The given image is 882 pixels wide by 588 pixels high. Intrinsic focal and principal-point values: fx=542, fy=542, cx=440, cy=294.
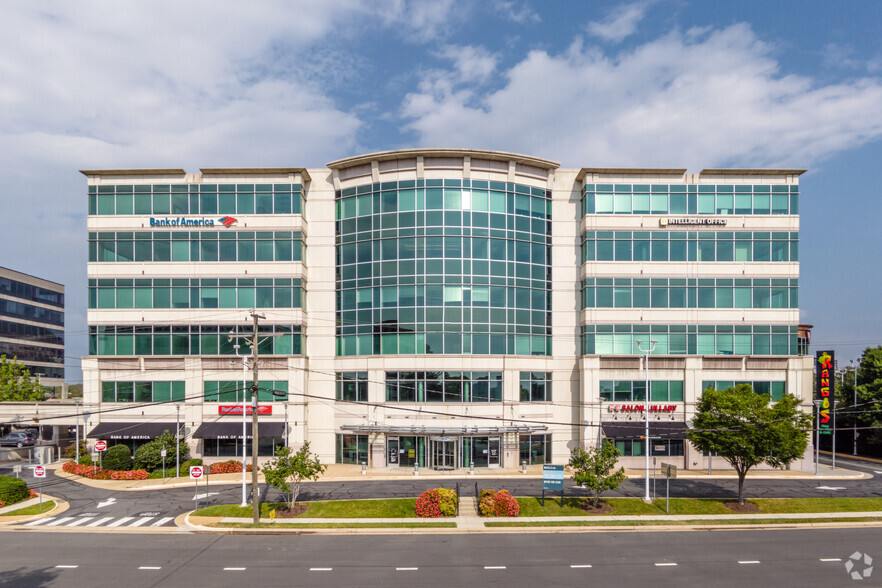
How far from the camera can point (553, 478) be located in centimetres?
3200

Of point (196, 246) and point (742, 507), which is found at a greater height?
point (196, 246)

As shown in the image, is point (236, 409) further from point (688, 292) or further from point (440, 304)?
point (688, 292)

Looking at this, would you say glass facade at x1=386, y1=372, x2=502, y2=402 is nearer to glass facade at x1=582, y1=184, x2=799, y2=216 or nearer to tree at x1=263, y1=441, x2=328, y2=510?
tree at x1=263, y1=441, x2=328, y2=510

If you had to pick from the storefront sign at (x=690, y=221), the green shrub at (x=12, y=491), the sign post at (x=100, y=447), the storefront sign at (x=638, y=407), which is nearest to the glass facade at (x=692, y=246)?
the storefront sign at (x=690, y=221)

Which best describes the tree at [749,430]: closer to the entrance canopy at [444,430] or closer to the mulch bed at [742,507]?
the mulch bed at [742,507]

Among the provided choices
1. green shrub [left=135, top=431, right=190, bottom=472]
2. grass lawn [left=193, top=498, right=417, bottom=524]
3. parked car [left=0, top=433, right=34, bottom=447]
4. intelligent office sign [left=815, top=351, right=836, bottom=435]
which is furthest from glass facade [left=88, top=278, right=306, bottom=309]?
intelligent office sign [left=815, top=351, right=836, bottom=435]

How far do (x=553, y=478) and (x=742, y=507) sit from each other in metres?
11.1

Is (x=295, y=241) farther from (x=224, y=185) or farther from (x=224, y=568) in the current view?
(x=224, y=568)

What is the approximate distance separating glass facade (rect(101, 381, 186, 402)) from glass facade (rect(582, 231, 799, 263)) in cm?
3645

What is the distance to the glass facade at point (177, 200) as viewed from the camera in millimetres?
46250

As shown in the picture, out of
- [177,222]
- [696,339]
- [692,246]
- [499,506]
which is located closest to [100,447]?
[177,222]

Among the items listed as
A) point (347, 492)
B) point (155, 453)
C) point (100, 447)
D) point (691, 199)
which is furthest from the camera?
point (691, 199)

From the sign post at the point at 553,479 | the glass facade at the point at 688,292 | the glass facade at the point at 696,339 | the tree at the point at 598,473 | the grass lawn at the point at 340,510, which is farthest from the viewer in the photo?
the glass facade at the point at 688,292

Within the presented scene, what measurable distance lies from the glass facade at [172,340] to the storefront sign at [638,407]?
87.2 ft
